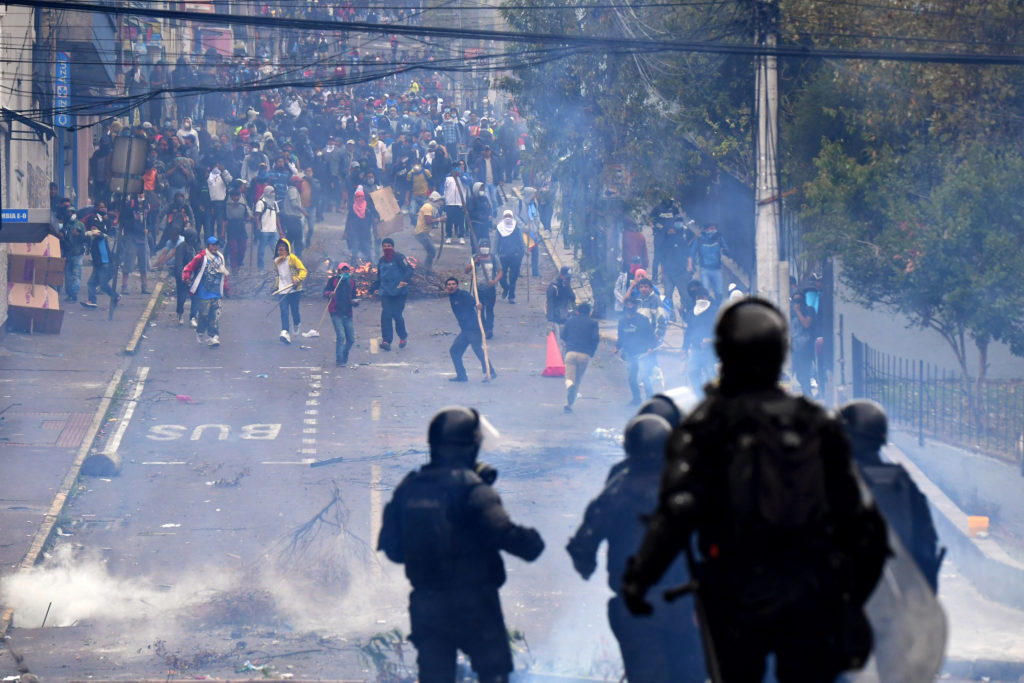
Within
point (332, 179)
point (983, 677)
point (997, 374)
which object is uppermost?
point (332, 179)

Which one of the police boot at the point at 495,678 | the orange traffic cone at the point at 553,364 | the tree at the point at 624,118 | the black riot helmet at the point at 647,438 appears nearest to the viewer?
the black riot helmet at the point at 647,438

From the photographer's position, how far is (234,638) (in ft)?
31.6

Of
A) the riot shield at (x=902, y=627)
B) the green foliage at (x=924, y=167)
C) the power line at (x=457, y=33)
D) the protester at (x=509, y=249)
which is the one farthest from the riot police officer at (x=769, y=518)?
the protester at (x=509, y=249)

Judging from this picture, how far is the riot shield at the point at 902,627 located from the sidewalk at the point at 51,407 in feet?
26.6

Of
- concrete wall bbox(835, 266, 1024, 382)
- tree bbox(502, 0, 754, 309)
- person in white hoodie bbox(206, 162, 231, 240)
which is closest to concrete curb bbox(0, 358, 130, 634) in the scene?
person in white hoodie bbox(206, 162, 231, 240)

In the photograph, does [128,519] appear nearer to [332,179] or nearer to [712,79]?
[712,79]

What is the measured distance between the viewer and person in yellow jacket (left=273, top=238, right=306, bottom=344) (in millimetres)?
20062

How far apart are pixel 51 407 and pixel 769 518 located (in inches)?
600

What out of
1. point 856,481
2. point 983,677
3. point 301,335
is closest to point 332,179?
point 301,335

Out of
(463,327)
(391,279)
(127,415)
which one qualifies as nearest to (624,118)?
(391,279)

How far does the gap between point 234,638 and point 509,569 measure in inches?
98.8

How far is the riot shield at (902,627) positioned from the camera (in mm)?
3215

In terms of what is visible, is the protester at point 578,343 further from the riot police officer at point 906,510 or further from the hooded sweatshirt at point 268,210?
the riot police officer at point 906,510

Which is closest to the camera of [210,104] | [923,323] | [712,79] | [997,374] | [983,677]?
[983,677]
